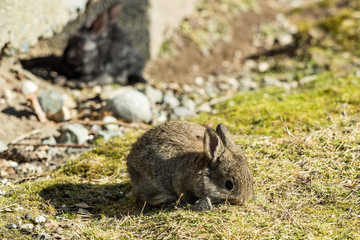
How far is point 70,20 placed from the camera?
9.23 m

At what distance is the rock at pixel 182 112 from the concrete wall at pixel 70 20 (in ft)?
9.03

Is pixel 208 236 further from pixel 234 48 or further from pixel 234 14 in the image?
pixel 234 14

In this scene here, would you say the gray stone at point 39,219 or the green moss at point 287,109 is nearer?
the gray stone at point 39,219

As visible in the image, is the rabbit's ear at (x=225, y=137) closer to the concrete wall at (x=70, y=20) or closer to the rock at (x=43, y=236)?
the rock at (x=43, y=236)

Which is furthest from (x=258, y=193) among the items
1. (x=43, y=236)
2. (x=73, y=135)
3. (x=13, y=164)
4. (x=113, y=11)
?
(x=113, y=11)

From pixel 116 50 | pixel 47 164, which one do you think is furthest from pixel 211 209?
pixel 116 50

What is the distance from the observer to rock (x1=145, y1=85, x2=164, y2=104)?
9102 millimetres

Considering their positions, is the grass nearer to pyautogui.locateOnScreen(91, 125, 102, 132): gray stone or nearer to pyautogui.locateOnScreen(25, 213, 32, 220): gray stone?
pyautogui.locateOnScreen(25, 213, 32, 220): gray stone

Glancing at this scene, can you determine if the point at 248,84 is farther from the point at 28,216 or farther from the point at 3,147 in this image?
the point at 28,216

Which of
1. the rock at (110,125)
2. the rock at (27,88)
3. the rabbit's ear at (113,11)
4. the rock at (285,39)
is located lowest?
the rock at (285,39)

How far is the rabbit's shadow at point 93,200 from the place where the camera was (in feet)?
15.8

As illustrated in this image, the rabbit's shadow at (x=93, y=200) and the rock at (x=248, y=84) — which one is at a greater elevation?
the rabbit's shadow at (x=93, y=200)

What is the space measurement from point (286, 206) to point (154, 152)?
1.48 metres

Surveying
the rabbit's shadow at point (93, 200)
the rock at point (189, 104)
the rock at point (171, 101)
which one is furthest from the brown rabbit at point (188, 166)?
the rock at point (171, 101)
